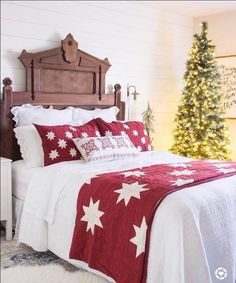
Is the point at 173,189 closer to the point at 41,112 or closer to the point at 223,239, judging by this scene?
the point at 223,239

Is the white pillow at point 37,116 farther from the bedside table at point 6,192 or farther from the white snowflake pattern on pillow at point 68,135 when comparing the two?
the bedside table at point 6,192

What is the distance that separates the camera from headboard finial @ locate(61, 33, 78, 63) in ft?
12.1

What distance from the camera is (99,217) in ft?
7.65

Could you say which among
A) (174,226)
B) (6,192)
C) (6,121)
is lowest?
(6,192)

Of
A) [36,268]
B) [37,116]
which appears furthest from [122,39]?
[36,268]

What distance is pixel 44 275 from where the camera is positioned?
2525 mm

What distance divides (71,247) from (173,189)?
0.82 metres

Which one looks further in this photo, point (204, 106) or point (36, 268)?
point (204, 106)

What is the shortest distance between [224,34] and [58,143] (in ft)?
8.12

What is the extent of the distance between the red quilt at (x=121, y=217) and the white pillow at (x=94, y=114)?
122 centimetres

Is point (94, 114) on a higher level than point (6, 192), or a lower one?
higher

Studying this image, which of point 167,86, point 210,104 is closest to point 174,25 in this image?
point 167,86

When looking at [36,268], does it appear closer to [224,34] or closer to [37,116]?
[37,116]

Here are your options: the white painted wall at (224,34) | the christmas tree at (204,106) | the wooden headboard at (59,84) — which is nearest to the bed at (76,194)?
the wooden headboard at (59,84)
